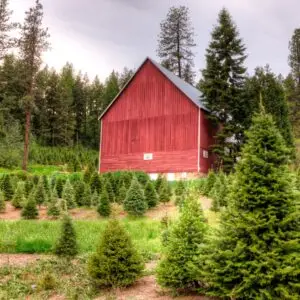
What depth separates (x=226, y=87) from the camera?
32.7 meters

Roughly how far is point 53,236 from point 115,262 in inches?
219

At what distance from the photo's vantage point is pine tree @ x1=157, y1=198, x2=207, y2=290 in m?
7.28

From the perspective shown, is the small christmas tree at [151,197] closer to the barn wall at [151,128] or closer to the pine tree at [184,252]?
the pine tree at [184,252]

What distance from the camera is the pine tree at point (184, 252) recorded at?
287 inches

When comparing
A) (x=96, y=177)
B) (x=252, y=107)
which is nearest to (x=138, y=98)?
(x=252, y=107)

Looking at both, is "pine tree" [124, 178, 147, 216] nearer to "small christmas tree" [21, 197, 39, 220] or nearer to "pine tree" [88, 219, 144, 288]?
"small christmas tree" [21, 197, 39, 220]

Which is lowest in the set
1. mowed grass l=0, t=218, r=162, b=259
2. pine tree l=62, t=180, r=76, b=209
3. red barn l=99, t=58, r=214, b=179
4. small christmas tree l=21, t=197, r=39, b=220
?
mowed grass l=0, t=218, r=162, b=259

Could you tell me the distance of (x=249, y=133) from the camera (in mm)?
6844

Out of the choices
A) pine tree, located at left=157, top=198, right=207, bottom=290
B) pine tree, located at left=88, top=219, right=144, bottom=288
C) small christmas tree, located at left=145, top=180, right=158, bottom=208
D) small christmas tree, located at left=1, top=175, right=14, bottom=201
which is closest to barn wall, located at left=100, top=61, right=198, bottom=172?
small christmas tree, located at left=145, top=180, right=158, bottom=208

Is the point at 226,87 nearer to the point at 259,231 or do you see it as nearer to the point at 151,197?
the point at 151,197

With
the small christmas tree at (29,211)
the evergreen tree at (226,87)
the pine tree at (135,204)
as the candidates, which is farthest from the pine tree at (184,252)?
the evergreen tree at (226,87)

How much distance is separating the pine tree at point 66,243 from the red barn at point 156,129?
838 inches

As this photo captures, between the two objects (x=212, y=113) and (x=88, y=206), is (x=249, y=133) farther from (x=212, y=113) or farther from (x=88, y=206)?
(x=212, y=113)

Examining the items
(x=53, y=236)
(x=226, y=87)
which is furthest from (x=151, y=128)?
(x=53, y=236)
